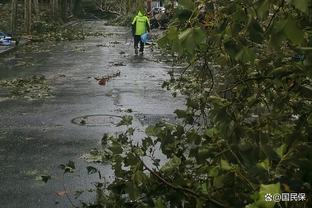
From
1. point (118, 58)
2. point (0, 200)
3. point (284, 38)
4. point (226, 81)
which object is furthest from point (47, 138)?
point (118, 58)


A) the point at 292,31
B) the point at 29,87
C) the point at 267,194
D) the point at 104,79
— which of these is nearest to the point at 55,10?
the point at 104,79

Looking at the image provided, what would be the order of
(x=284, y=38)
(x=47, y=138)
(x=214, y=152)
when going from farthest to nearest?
(x=47, y=138) < (x=214, y=152) < (x=284, y=38)

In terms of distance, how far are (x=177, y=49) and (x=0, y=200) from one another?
401cm

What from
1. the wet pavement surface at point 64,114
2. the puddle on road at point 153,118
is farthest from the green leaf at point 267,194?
the puddle on road at point 153,118

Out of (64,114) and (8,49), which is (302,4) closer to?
(64,114)

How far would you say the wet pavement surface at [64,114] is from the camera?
651cm

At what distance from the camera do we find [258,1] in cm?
247

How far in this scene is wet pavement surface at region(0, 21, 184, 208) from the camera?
651 cm

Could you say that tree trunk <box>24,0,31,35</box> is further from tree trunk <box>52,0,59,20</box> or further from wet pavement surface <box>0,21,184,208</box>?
tree trunk <box>52,0,59,20</box>

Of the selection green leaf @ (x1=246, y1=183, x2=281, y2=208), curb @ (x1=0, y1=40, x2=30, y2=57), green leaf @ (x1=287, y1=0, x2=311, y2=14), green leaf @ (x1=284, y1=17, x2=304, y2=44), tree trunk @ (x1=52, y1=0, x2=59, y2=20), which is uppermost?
green leaf @ (x1=287, y1=0, x2=311, y2=14)

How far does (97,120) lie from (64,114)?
0.95 metres

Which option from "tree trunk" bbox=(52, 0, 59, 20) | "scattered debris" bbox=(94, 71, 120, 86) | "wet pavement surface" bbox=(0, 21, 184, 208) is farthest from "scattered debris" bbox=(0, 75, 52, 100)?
"tree trunk" bbox=(52, 0, 59, 20)

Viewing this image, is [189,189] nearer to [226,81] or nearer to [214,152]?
[214,152]

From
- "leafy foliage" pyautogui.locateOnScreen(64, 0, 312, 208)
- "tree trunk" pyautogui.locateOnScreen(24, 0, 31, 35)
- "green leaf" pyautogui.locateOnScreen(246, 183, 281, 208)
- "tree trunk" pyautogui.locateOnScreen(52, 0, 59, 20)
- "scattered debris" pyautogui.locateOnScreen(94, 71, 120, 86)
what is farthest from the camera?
"tree trunk" pyautogui.locateOnScreen(52, 0, 59, 20)
